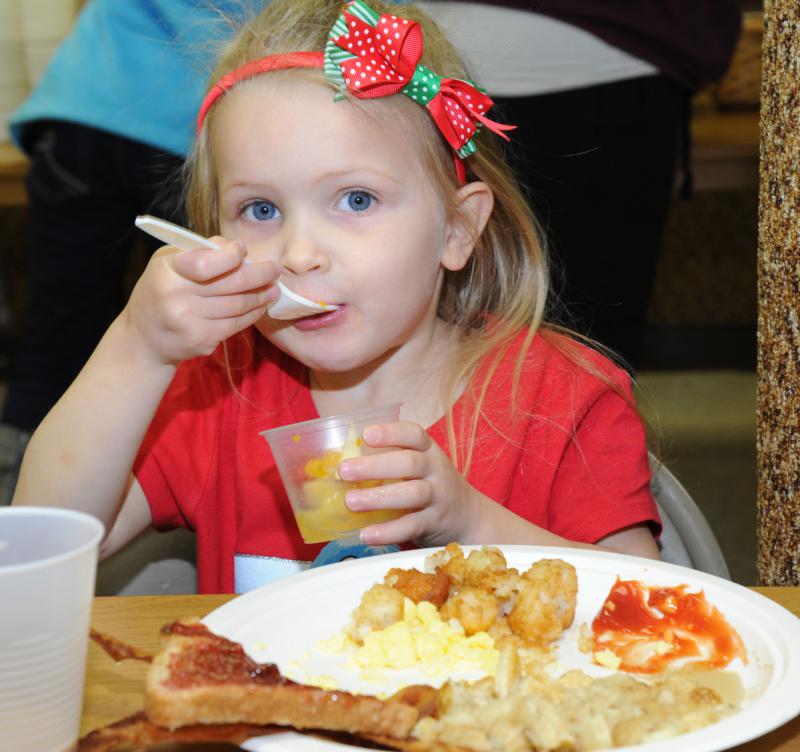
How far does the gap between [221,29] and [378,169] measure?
0.62 m

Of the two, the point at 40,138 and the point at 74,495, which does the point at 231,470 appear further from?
the point at 40,138

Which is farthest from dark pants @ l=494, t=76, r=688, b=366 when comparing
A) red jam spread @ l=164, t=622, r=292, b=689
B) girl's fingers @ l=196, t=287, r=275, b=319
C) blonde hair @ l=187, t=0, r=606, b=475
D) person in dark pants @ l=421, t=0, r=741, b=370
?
red jam spread @ l=164, t=622, r=292, b=689

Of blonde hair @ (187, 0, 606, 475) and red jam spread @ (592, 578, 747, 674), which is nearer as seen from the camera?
red jam spread @ (592, 578, 747, 674)

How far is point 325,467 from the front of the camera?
110 cm

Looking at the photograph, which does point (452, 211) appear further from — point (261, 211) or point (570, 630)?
point (570, 630)

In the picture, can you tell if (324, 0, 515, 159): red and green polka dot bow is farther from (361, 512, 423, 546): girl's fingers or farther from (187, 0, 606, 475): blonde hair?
(361, 512, 423, 546): girl's fingers

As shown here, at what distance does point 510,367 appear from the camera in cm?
155

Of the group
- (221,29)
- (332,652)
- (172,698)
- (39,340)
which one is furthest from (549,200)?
(172,698)

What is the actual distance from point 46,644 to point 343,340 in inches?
30.7

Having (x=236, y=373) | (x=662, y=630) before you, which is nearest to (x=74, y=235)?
(x=236, y=373)

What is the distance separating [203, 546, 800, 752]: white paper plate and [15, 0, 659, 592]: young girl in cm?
20

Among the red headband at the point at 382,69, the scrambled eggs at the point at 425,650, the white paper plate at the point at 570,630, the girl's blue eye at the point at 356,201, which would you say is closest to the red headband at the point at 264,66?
the red headband at the point at 382,69

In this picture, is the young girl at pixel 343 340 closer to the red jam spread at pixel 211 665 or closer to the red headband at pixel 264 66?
the red headband at pixel 264 66

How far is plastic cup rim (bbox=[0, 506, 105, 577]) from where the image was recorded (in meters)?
0.64
